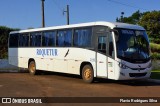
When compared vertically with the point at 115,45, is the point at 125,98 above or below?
below

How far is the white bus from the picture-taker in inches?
742

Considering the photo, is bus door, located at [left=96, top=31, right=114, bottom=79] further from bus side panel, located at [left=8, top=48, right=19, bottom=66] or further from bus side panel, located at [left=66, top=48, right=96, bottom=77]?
bus side panel, located at [left=8, top=48, right=19, bottom=66]

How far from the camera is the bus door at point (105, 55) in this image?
18.9 metres

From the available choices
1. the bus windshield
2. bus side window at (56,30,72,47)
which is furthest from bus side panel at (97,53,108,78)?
bus side window at (56,30,72,47)

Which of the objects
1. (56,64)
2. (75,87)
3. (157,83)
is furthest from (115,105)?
(56,64)

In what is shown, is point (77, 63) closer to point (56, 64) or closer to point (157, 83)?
point (56, 64)

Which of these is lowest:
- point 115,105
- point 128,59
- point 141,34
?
point 115,105

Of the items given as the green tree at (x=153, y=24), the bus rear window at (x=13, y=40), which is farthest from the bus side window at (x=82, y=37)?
the green tree at (x=153, y=24)

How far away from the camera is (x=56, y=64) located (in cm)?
2370

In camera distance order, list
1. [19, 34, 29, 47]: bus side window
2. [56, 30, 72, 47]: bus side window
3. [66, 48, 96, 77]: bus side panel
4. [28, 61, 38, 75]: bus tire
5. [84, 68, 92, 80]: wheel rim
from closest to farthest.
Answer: [66, 48, 96, 77]: bus side panel < [84, 68, 92, 80]: wheel rim < [56, 30, 72, 47]: bus side window < [28, 61, 38, 75]: bus tire < [19, 34, 29, 47]: bus side window

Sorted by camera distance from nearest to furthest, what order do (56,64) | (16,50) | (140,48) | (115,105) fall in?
1. (115,105)
2. (140,48)
3. (56,64)
4. (16,50)

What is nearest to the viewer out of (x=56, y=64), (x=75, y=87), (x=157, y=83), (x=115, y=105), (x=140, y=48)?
(x=115, y=105)

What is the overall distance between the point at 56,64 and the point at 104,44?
16.7 ft

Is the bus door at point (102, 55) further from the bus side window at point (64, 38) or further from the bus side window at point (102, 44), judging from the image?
the bus side window at point (64, 38)
